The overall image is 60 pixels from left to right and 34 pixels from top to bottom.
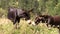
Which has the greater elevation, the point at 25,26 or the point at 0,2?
the point at 25,26

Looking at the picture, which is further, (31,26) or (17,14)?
(31,26)

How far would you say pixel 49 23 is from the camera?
24.7ft

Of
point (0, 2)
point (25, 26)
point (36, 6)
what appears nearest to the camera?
point (25, 26)

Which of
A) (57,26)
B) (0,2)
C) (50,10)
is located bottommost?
(0,2)

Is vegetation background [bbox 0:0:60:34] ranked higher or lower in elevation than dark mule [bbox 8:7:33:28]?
lower

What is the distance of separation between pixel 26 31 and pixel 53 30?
119cm

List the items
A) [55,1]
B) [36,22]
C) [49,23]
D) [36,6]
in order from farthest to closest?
[36,6], [55,1], [36,22], [49,23]

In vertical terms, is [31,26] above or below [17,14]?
below

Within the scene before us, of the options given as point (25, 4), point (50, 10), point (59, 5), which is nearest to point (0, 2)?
point (25, 4)

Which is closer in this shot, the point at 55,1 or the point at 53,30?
the point at 53,30

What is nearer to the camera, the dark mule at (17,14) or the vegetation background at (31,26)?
the vegetation background at (31,26)

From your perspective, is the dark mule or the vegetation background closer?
the vegetation background

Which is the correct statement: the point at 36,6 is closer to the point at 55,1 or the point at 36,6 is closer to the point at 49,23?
the point at 55,1

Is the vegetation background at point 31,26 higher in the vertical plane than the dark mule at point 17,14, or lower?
lower
